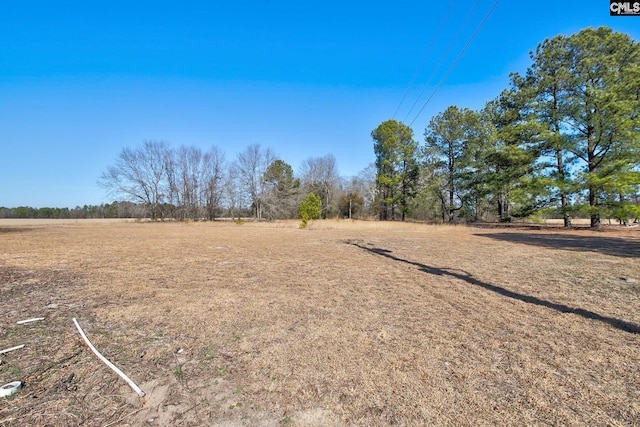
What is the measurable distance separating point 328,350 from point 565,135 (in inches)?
814

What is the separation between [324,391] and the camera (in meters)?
1.91

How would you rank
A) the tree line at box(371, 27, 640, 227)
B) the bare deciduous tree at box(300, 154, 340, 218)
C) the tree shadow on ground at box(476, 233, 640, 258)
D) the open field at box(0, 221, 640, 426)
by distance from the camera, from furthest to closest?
the bare deciduous tree at box(300, 154, 340, 218) < the tree line at box(371, 27, 640, 227) < the tree shadow on ground at box(476, 233, 640, 258) < the open field at box(0, 221, 640, 426)

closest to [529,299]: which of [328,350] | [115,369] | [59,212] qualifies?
[328,350]

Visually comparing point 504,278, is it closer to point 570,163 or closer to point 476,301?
point 476,301

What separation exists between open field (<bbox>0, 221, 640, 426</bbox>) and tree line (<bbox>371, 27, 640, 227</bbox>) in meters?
13.3

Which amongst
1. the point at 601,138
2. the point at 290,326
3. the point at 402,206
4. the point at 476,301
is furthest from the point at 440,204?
the point at 290,326

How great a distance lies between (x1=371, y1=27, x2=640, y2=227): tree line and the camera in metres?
14.0

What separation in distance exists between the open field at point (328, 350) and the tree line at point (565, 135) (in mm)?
13346

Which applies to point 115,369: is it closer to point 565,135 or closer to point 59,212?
point 565,135

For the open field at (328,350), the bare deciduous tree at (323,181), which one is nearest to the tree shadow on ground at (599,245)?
the open field at (328,350)

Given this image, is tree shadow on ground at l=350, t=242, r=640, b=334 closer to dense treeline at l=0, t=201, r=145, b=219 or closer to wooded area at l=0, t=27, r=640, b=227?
wooded area at l=0, t=27, r=640, b=227

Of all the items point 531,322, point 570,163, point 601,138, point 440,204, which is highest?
point 601,138

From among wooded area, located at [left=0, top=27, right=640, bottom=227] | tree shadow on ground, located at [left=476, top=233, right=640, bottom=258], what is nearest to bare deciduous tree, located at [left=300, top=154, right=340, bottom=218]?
wooded area, located at [left=0, top=27, right=640, bottom=227]

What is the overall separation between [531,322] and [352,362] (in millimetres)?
2310
